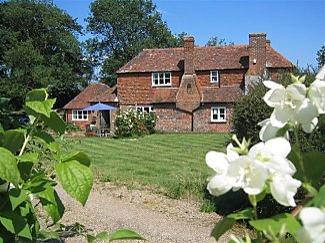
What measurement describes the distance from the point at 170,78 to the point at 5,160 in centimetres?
3655

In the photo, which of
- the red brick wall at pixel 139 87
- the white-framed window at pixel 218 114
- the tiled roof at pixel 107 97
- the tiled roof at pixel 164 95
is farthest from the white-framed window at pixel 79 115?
the white-framed window at pixel 218 114

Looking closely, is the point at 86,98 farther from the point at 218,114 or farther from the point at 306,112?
the point at 306,112

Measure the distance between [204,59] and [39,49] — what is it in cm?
2379

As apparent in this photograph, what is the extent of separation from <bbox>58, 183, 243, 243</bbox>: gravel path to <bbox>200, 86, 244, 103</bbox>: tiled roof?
24455 millimetres

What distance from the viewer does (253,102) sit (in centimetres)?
972

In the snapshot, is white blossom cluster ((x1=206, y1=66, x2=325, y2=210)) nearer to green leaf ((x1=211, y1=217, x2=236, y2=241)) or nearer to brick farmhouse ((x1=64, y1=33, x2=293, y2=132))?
green leaf ((x1=211, y1=217, x2=236, y2=241))

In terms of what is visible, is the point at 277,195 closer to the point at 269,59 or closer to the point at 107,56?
the point at 269,59

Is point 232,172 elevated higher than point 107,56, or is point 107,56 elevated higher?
point 107,56

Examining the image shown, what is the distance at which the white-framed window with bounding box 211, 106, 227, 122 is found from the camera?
35.5m

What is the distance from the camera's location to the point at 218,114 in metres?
35.8

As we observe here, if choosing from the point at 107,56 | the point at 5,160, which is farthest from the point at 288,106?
the point at 107,56

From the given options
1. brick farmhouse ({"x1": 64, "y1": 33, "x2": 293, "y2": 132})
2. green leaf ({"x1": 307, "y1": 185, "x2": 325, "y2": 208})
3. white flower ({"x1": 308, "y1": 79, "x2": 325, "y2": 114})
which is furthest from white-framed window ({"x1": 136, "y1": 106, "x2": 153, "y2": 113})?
green leaf ({"x1": 307, "y1": 185, "x2": 325, "y2": 208})

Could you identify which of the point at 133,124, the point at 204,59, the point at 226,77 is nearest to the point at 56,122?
the point at 133,124

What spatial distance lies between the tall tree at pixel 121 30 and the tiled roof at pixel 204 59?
22716 millimetres
